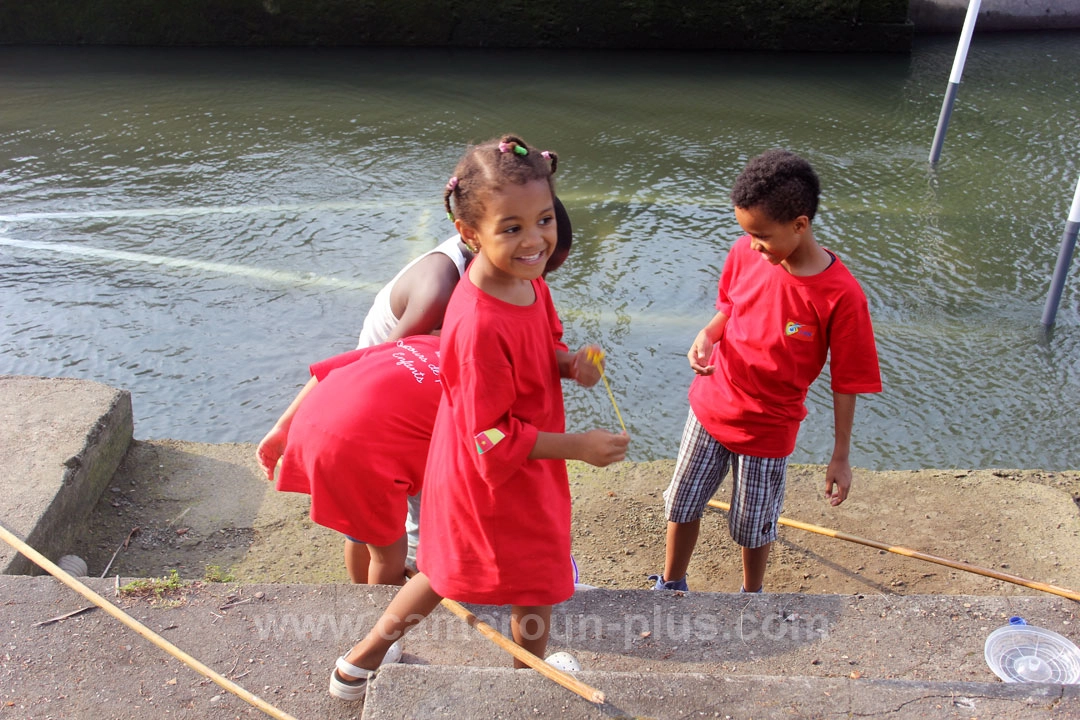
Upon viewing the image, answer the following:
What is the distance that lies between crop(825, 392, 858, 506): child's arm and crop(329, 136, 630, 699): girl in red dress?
1012 mm

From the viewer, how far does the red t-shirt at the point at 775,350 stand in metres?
2.68

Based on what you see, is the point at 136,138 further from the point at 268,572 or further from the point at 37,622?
the point at 37,622

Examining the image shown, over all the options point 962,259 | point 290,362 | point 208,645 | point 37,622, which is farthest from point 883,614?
point 962,259

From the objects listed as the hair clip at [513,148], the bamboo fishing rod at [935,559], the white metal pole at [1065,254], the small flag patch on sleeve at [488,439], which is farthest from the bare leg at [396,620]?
the white metal pole at [1065,254]

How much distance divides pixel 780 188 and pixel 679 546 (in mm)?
1222

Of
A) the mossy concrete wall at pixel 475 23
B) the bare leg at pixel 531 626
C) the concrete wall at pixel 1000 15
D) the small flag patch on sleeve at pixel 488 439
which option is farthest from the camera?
the concrete wall at pixel 1000 15

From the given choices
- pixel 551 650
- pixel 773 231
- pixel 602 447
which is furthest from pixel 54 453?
pixel 773 231

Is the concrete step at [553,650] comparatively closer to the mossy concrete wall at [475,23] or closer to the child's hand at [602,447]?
the child's hand at [602,447]

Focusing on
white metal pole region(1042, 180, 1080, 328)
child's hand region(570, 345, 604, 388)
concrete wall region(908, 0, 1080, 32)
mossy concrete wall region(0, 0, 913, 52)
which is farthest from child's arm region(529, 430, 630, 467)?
concrete wall region(908, 0, 1080, 32)

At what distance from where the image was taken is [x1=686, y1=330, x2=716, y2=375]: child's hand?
9.25 ft

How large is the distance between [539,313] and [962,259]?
4.79 metres

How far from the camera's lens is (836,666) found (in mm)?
2504

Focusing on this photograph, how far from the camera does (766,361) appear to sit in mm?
2785

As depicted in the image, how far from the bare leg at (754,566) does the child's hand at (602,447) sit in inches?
49.6
